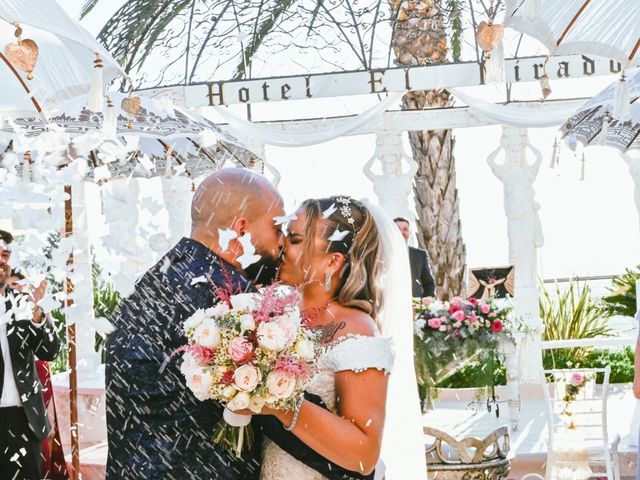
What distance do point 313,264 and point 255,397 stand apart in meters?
0.61

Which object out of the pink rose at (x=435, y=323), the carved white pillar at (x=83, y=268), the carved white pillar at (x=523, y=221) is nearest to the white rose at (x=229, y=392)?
the pink rose at (x=435, y=323)

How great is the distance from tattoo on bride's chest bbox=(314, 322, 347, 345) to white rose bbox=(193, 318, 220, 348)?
452mm

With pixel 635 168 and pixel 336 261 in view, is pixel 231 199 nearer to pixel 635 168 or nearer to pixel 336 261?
pixel 336 261

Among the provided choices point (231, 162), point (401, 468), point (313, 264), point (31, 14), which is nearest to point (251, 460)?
Result: point (313, 264)

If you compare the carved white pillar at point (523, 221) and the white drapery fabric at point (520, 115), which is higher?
the white drapery fabric at point (520, 115)

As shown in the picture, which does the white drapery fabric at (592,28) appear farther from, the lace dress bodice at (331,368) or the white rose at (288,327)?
the white rose at (288,327)

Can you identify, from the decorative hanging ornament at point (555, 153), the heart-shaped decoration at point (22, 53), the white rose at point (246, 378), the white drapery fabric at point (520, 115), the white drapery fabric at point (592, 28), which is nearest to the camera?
the white rose at point (246, 378)

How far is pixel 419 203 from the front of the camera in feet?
48.5

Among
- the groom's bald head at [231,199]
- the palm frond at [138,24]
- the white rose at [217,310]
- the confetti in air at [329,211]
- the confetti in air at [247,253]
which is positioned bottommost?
the white rose at [217,310]

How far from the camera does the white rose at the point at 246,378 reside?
285cm

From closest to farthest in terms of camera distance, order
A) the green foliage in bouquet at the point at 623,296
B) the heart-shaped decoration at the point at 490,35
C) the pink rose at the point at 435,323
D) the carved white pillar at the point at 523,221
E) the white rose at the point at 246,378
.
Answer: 1. the white rose at the point at 246,378
2. the heart-shaped decoration at the point at 490,35
3. the pink rose at the point at 435,323
4. the carved white pillar at the point at 523,221
5. the green foliage in bouquet at the point at 623,296

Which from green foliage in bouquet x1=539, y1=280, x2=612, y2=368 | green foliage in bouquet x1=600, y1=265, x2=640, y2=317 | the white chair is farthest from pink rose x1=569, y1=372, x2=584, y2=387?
green foliage in bouquet x1=539, y1=280, x2=612, y2=368

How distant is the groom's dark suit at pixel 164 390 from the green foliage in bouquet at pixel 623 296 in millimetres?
11133

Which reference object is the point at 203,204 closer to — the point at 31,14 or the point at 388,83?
the point at 31,14
